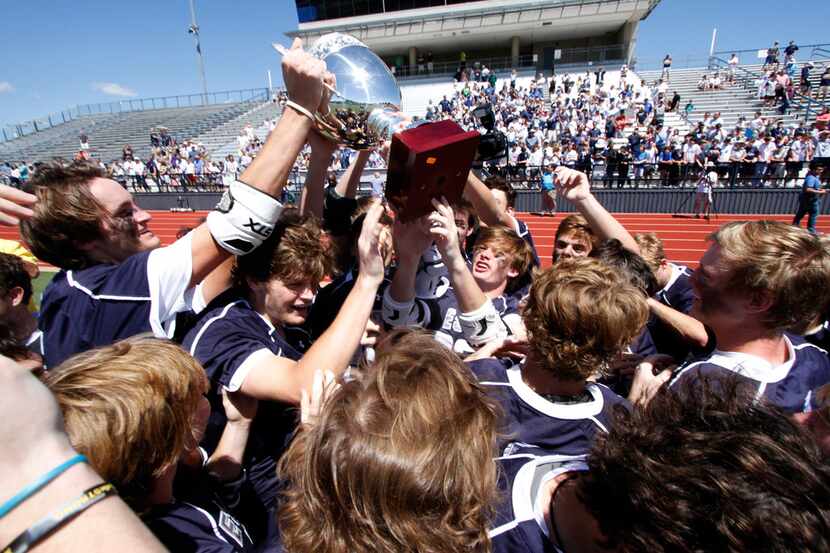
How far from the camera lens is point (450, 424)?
90 cm

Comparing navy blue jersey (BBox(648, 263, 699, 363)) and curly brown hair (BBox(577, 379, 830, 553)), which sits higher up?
curly brown hair (BBox(577, 379, 830, 553))

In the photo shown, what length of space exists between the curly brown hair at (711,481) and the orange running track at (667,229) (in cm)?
890

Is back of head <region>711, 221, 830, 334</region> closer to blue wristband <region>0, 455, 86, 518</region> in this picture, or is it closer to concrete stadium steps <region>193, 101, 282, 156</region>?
blue wristband <region>0, 455, 86, 518</region>

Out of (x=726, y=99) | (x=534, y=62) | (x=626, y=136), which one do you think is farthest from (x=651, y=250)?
(x=534, y=62)

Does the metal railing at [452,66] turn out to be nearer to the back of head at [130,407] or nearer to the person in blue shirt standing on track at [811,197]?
the person in blue shirt standing on track at [811,197]

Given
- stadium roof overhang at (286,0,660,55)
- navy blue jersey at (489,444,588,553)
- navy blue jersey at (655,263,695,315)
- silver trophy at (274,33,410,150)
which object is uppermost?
stadium roof overhang at (286,0,660,55)

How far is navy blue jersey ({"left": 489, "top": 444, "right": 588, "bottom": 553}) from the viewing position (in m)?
0.98

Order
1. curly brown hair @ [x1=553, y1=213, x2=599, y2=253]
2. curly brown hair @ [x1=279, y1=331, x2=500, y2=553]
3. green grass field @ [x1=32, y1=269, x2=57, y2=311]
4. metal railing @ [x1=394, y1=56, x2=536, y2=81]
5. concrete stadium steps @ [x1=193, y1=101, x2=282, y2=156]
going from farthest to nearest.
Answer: metal railing @ [x1=394, y1=56, x2=536, y2=81], concrete stadium steps @ [x1=193, y1=101, x2=282, y2=156], green grass field @ [x1=32, y1=269, x2=57, y2=311], curly brown hair @ [x1=553, y1=213, x2=599, y2=253], curly brown hair @ [x1=279, y1=331, x2=500, y2=553]

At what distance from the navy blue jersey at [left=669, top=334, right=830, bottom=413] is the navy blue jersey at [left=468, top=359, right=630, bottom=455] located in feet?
1.14

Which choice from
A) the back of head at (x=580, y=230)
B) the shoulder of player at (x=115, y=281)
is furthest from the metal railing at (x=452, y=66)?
the shoulder of player at (x=115, y=281)

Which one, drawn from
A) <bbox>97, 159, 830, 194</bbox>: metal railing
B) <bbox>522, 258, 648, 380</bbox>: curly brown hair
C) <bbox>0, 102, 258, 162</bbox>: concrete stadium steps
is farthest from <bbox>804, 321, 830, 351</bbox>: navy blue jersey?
<bbox>0, 102, 258, 162</bbox>: concrete stadium steps

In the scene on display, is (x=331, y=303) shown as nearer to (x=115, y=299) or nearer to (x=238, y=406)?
(x=238, y=406)

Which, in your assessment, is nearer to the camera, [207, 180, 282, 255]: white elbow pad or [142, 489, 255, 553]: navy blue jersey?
[142, 489, 255, 553]: navy blue jersey

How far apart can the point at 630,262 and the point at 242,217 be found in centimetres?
189
